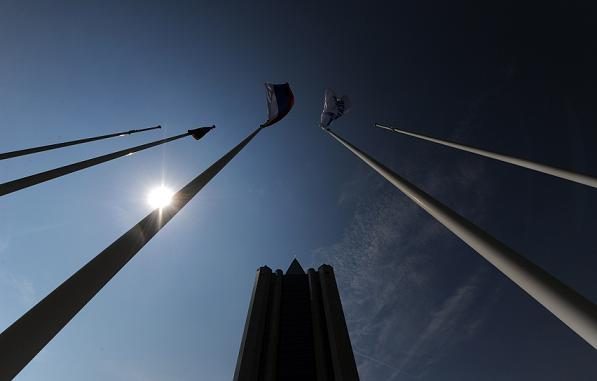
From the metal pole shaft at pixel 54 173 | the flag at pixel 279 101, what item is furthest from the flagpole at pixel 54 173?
the flag at pixel 279 101

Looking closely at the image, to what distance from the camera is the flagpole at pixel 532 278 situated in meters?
2.20

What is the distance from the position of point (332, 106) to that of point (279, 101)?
3083 millimetres

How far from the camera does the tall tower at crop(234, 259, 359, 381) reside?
1461 cm

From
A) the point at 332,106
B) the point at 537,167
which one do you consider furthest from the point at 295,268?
the point at 537,167

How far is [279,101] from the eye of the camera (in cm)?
1257

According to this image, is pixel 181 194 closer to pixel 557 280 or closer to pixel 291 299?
pixel 557 280

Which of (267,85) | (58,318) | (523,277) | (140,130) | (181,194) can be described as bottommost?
(58,318)

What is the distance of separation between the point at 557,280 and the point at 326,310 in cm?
1787

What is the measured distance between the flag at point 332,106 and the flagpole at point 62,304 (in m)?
11.9

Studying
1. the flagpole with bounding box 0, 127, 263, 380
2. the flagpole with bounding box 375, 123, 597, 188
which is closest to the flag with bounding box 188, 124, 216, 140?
the flagpole with bounding box 375, 123, 597, 188

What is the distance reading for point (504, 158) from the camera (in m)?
9.34

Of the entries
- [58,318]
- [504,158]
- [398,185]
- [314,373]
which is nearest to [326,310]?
[314,373]

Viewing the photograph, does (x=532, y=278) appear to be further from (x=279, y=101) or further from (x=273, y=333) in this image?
(x=273, y=333)

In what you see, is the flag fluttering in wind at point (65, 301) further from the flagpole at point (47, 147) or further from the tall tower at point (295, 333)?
the tall tower at point (295, 333)
